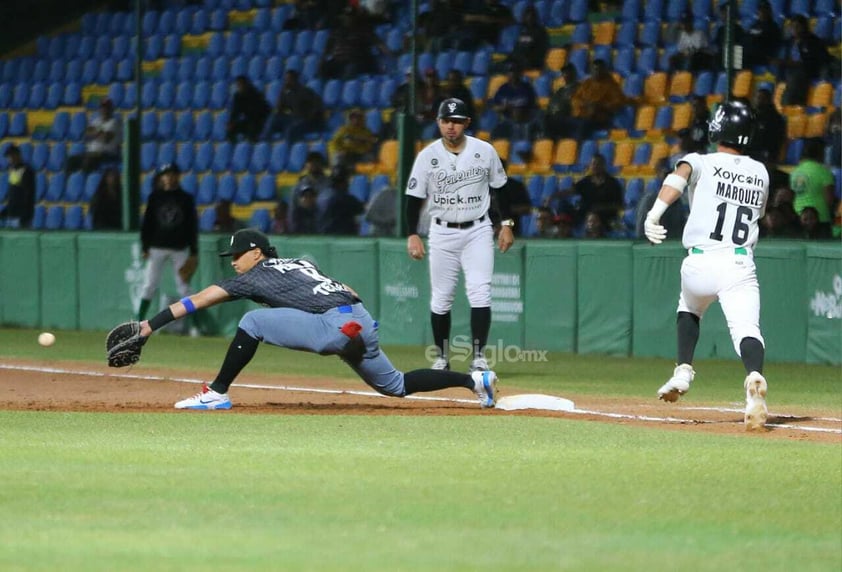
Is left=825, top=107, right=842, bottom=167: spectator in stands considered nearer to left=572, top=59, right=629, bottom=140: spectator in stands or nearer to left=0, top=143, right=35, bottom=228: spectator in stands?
left=572, top=59, right=629, bottom=140: spectator in stands

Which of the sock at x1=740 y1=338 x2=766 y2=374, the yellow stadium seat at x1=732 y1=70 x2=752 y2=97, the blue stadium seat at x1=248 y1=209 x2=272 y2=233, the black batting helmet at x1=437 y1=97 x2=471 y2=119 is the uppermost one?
the yellow stadium seat at x1=732 y1=70 x2=752 y2=97

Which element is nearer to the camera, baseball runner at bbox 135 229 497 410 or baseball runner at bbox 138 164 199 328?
baseball runner at bbox 135 229 497 410

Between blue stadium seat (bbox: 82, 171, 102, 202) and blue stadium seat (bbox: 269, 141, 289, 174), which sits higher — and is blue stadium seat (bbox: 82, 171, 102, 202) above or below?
below

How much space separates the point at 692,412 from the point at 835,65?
7590mm

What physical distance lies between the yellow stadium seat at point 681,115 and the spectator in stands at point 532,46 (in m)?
2.10

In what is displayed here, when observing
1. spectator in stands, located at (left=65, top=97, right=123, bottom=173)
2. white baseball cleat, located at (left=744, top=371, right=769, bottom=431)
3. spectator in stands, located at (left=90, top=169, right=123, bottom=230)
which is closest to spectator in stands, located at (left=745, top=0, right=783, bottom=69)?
spectator in stands, located at (left=90, top=169, right=123, bottom=230)

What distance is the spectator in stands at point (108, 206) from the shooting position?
64.2 feet

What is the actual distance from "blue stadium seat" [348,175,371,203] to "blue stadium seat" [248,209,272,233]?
1.54 meters

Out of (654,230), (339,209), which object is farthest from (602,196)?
(654,230)

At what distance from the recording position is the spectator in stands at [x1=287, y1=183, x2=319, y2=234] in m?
18.0

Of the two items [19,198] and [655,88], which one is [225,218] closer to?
[19,198]

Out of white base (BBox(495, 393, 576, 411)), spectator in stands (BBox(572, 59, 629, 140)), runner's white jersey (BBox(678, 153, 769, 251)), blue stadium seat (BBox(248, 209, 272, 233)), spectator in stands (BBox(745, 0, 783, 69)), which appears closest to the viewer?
runner's white jersey (BBox(678, 153, 769, 251))

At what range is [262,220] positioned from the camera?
65.8ft

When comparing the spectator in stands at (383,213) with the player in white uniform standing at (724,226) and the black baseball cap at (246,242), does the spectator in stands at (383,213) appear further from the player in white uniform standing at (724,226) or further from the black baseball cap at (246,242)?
the player in white uniform standing at (724,226)
